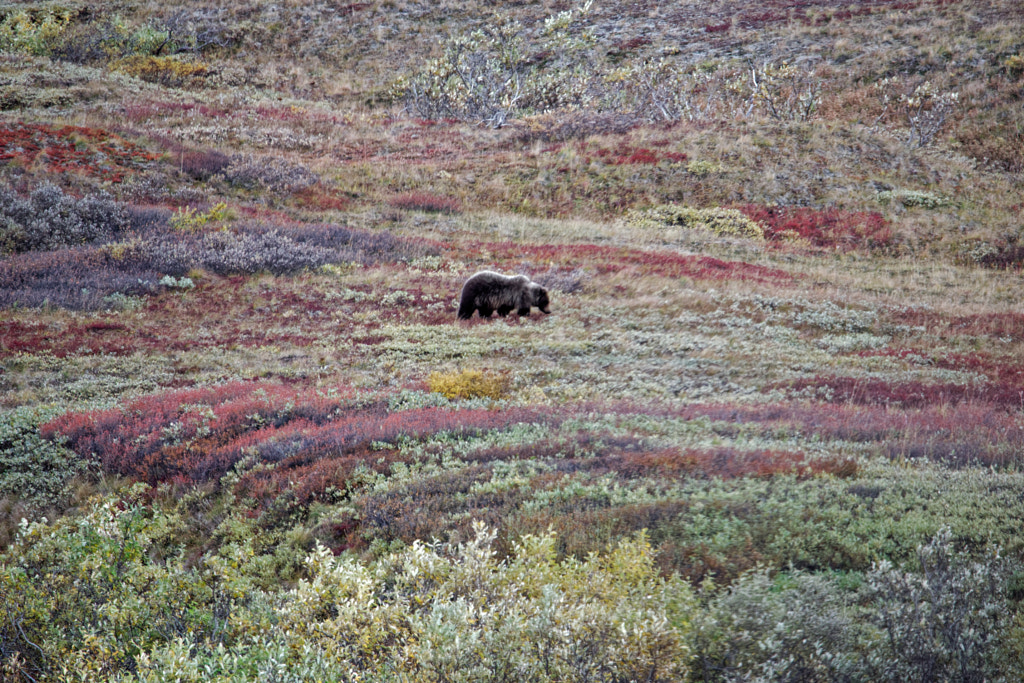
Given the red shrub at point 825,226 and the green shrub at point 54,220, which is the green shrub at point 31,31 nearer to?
the green shrub at point 54,220

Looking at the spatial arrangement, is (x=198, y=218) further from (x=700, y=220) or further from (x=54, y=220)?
(x=700, y=220)

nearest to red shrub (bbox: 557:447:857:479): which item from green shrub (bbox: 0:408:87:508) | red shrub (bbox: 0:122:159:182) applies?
green shrub (bbox: 0:408:87:508)

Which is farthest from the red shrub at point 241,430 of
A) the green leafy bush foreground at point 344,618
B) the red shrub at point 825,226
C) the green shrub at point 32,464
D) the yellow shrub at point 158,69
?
the yellow shrub at point 158,69

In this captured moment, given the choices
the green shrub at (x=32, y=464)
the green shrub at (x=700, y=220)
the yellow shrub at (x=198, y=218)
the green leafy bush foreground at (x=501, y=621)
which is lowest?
the green shrub at (x=32, y=464)


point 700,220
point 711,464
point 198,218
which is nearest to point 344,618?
A: point 711,464

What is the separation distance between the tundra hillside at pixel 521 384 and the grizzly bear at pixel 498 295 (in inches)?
19.6

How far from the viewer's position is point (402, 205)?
1184 inches

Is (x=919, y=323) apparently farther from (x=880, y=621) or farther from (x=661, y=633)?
(x=661, y=633)

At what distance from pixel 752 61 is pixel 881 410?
47.6 metres

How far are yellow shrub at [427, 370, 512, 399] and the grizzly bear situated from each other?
5.30 m

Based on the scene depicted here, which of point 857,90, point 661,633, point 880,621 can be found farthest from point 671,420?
point 857,90

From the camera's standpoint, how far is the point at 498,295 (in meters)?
16.9

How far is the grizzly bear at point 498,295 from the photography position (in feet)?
54.8

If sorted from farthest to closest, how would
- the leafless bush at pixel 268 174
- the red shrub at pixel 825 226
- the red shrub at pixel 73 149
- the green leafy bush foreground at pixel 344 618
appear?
the leafless bush at pixel 268 174, the red shrub at pixel 825 226, the red shrub at pixel 73 149, the green leafy bush foreground at pixel 344 618
